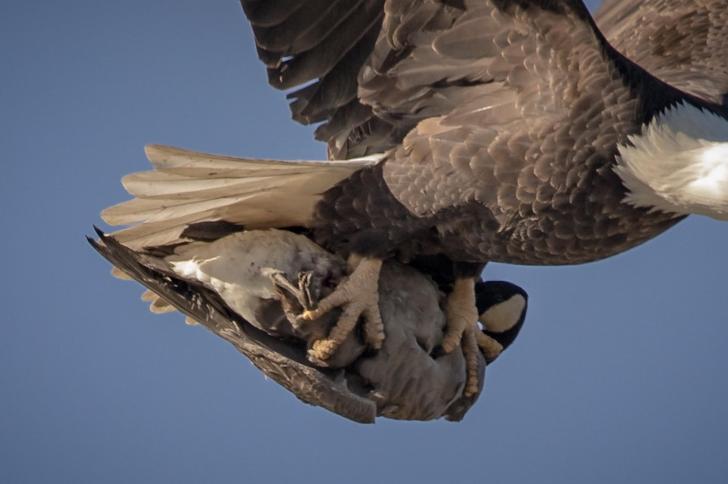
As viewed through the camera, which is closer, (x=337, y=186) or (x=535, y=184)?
(x=535, y=184)

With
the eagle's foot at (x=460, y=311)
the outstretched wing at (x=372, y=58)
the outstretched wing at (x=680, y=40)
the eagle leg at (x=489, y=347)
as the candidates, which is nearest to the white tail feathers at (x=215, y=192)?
the outstretched wing at (x=372, y=58)

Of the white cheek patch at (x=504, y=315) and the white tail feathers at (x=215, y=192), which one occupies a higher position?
the white tail feathers at (x=215, y=192)

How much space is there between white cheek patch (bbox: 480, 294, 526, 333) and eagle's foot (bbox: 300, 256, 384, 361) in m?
0.44

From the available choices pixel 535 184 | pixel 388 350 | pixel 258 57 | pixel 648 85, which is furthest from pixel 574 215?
pixel 258 57

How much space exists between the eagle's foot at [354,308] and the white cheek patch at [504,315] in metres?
0.44

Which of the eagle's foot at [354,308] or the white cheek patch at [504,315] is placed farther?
the white cheek patch at [504,315]

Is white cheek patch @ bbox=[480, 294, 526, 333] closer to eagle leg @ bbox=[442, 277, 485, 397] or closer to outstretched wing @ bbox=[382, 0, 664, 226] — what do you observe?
eagle leg @ bbox=[442, 277, 485, 397]

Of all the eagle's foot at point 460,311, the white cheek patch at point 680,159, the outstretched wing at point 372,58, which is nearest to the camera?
the white cheek patch at point 680,159

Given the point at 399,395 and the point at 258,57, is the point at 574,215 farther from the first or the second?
the point at 258,57

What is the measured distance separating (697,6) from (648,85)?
74 cm

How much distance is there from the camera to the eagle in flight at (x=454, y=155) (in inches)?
115

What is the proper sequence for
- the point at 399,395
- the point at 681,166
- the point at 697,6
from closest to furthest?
the point at 681,166 < the point at 399,395 < the point at 697,6

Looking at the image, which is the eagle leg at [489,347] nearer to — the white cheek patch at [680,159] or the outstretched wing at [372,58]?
the outstretched wing at [372,58]

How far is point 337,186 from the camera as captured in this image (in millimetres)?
3229
